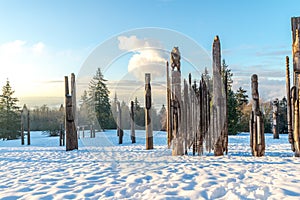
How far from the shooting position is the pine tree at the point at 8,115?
28639mm

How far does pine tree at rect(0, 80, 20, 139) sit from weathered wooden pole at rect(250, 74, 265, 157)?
26843mm

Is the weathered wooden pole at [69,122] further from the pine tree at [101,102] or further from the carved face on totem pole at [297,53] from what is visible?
the pine tree at [101,102]

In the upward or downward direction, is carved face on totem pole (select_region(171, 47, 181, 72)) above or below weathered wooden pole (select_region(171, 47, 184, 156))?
above

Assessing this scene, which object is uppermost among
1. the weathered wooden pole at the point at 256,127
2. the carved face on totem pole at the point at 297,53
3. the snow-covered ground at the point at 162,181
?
the carved face on totem pole at the point at 297,53

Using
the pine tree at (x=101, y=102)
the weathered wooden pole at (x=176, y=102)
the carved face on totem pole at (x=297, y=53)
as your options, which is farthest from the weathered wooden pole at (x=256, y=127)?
the pine tree at (x=101, y=102)

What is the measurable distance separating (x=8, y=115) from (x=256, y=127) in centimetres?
2737

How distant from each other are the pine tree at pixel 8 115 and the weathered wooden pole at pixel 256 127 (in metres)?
26.8

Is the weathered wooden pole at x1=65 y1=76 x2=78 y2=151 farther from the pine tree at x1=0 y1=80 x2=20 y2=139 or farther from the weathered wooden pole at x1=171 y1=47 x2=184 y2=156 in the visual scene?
the pine tree at x1=0 y1=80 x2=20 y2=139

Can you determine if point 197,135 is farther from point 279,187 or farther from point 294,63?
point 279,187

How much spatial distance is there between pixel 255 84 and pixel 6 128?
2728cm

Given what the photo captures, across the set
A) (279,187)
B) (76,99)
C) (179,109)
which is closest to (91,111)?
(76,99)

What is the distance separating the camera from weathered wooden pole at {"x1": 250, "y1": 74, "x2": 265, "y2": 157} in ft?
25.6

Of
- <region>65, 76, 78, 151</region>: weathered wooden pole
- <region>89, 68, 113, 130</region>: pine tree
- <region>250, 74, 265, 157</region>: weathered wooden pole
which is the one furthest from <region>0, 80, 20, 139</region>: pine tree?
<region>250, 74, 265, 157</region>: weathered wooden pole

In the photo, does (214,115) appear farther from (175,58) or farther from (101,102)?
(101,102)
